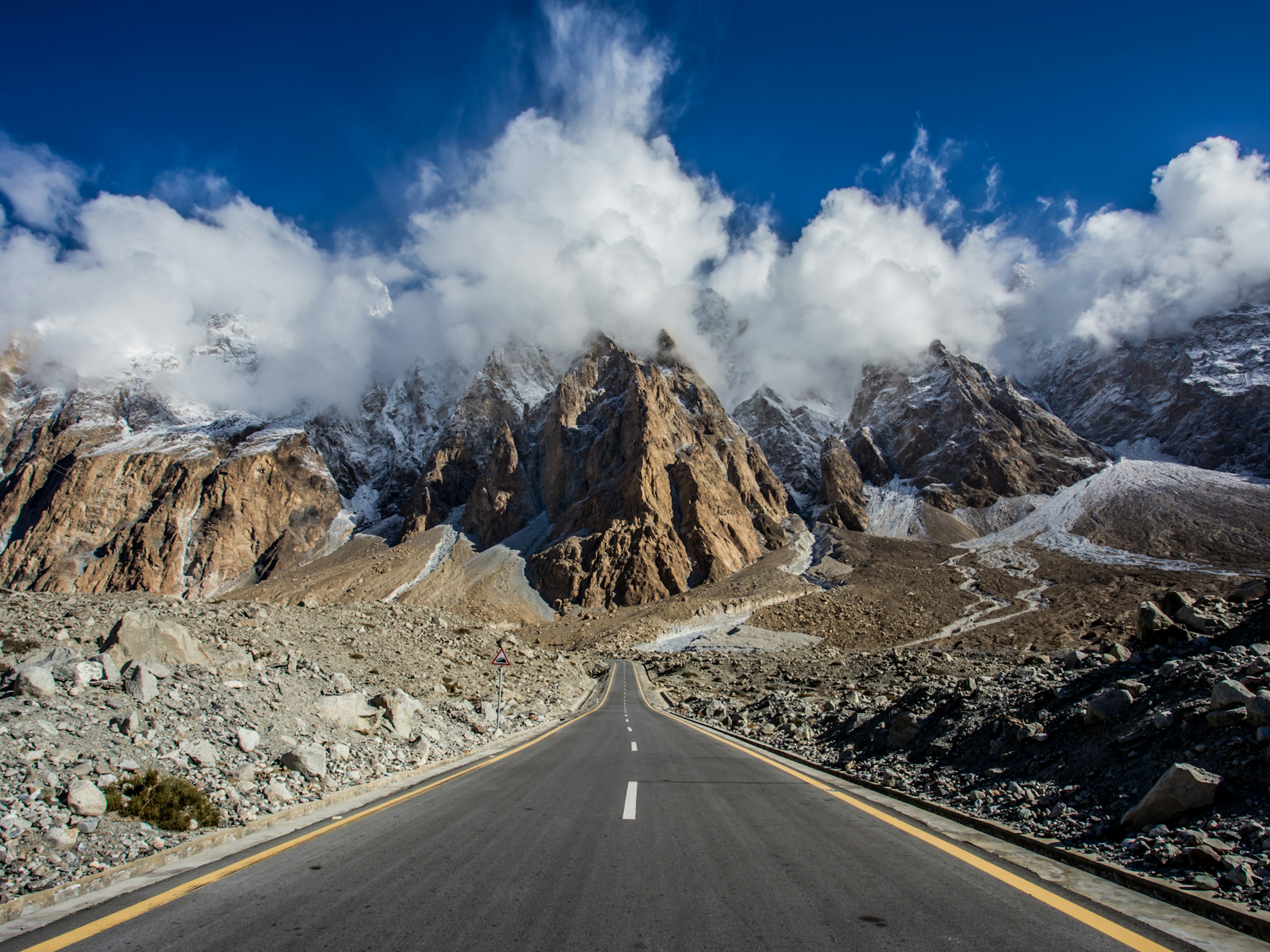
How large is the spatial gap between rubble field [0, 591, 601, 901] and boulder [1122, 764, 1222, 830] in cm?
1016

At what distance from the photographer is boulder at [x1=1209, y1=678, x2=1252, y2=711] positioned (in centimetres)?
692

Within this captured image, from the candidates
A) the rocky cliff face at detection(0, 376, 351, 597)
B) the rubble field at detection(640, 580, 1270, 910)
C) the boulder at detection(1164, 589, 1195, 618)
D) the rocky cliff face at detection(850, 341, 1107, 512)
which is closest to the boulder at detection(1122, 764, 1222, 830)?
the rubble field at detection(640, 580, 1270, 910)

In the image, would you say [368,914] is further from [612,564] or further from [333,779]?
[612,564]

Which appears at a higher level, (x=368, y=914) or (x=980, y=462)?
(x=980, y=462)

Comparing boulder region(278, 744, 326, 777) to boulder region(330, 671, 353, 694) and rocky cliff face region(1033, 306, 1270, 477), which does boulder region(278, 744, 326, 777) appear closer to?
boulder region(330, 671, 353, 694)

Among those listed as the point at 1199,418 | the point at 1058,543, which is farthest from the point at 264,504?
the point at 1199,418

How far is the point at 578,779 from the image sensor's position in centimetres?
1129

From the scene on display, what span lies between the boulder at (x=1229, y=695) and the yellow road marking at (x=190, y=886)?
34.3 ft

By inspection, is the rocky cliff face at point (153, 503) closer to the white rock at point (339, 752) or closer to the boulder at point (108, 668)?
the boulder at point (108, 668)

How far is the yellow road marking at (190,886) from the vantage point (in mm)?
4117

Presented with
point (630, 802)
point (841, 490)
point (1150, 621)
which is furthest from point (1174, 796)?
point (841, 490)

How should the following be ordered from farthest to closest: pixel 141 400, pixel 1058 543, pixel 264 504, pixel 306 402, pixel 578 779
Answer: pixel 306 402, pixel 141 400, pixel 264 504, pixel 1058 543, pixel 578 779

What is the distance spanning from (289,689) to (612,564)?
10512 centimetres

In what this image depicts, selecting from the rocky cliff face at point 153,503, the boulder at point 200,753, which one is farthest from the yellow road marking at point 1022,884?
the rocky cliff face at point 153,503
